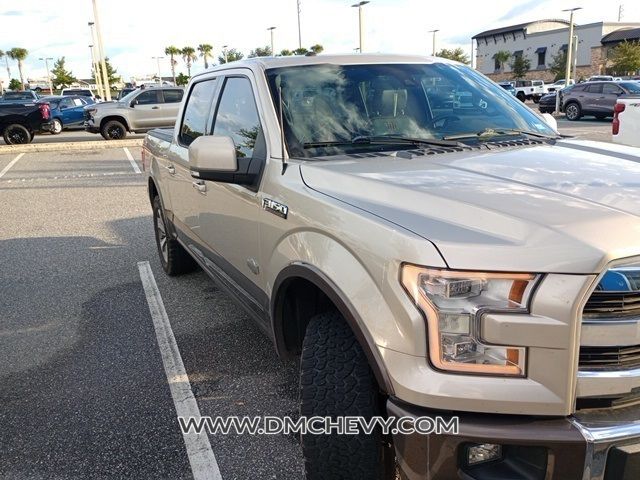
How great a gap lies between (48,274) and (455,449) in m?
5.23

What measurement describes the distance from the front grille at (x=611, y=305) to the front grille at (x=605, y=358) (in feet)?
0.36

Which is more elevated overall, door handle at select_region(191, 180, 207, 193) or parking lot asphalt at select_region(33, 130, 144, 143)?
door handle at select_region(191, 180, 207, 193)

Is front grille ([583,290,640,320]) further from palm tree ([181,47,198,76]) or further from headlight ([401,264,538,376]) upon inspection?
palm tree ([181,47,198,76])

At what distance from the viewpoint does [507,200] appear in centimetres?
197

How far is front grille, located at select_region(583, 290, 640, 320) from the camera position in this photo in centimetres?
168

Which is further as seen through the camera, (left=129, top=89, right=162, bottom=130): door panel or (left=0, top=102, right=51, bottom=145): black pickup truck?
(left=129, top=89, right=162, bottom=130): door panel

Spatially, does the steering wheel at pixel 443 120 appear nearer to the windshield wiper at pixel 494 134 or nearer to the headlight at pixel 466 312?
the windshield wiper at pixel 494 134

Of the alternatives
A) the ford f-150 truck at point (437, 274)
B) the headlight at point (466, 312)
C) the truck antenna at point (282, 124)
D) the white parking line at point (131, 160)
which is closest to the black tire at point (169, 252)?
the ford f-150 truck at point (437, 274)

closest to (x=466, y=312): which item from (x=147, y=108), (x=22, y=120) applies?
(x=147, y=108)

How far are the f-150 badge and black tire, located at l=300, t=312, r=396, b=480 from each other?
62 centimetres

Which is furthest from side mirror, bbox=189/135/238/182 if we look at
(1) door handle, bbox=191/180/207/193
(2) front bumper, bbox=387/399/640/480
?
(2) front bumper, bbox=387/399/640/480

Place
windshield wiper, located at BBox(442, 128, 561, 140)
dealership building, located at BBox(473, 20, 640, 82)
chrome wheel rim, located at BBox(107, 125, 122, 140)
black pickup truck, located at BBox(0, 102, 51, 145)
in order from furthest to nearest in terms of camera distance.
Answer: dealership building, located at BBox(473, 20, 640, 82) → chrome wheel rim, located at BBox(107, 125, 122, 140) → black pickup truck, located at BBox(0, 102, 51, 145) → windshield wiper, located at BBox(442, 128, 561, 140)

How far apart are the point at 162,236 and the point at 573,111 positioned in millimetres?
23603

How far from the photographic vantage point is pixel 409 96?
10.8 feet
